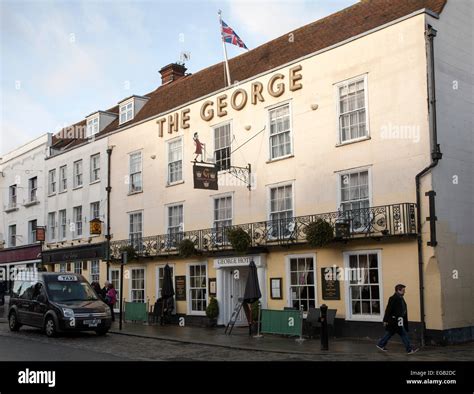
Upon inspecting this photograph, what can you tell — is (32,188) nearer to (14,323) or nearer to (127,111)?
(127,111)

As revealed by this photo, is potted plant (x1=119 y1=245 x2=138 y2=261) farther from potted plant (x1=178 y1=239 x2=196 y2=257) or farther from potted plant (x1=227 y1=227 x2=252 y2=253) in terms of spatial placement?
potted plant (x1=227 y1=227 x2=252 y2=253)

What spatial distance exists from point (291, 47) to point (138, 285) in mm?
11778

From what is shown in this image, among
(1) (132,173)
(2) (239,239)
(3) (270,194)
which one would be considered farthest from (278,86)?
A: (1) (132,173)

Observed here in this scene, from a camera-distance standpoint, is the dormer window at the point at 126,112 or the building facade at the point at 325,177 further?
the dormer window at the point at 126,112

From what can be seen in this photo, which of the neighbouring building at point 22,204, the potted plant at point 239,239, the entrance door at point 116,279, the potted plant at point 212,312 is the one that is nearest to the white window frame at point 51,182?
the neighbouring building at point 22,204

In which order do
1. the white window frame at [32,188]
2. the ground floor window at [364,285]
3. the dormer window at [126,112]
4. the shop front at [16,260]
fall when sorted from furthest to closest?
the white window frame at [32,188], the shop front at [16,260], the dormer window at [126,112], the ground floor window at [364,285]

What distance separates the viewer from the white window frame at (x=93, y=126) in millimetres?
31812

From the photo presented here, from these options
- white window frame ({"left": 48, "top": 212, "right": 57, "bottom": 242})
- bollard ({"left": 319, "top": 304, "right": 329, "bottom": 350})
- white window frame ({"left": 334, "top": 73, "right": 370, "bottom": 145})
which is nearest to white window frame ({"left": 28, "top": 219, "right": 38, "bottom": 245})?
white window frame ({"left": 48, "top": 212, "right": 57, "bottom": 242})

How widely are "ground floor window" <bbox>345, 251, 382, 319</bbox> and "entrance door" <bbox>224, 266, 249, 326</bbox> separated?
16.5 ft

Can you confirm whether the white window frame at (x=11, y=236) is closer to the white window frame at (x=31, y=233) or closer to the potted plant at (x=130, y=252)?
the white window frame at (x=31, y=233)

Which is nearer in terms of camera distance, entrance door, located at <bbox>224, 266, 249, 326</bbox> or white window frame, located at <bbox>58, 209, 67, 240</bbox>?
entrance door, located at <bbox>224, 266, 249, 326</bbox>

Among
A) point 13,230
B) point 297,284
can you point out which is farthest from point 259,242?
point 13,230

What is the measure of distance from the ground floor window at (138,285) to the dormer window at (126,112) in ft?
26.0

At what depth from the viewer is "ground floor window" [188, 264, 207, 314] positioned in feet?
73.8
